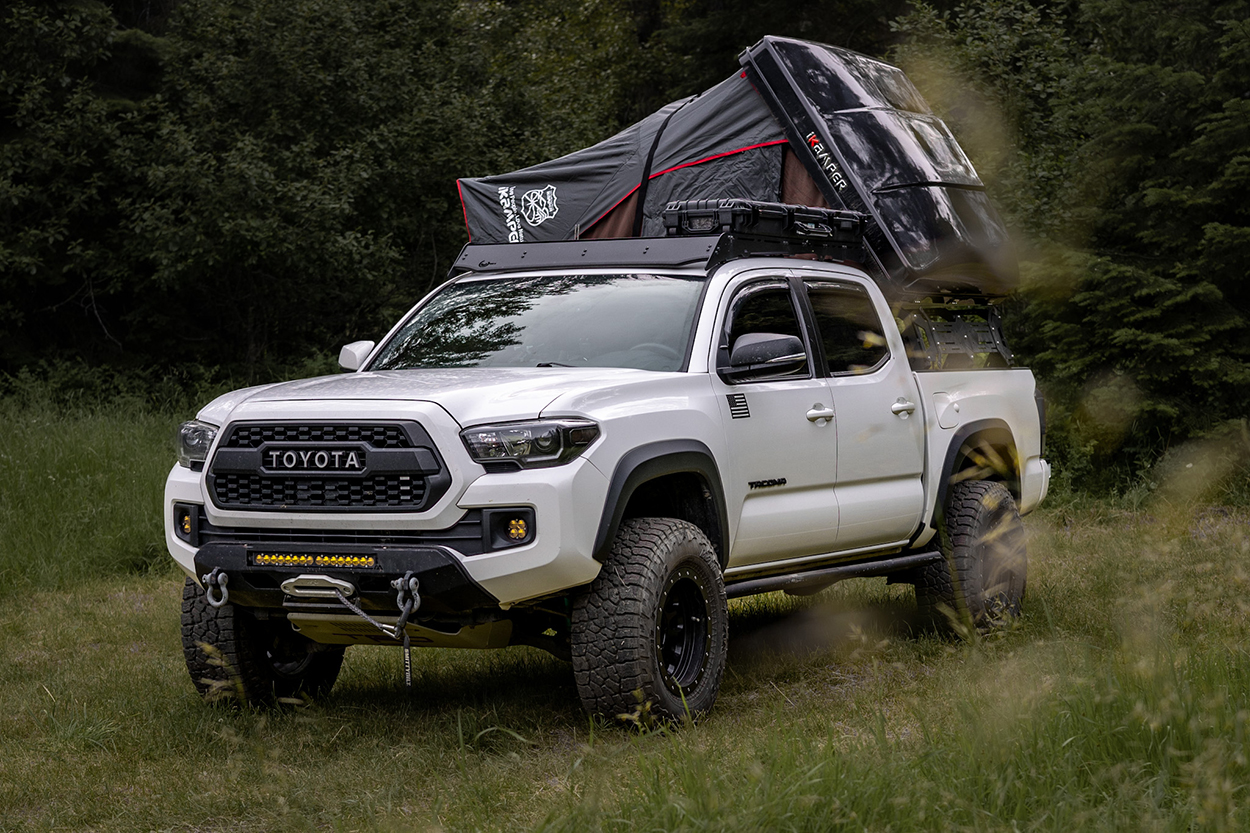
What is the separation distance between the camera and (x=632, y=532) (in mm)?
5223

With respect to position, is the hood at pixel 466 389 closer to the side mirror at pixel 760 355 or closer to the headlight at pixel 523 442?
the headlight at pixel 523 442

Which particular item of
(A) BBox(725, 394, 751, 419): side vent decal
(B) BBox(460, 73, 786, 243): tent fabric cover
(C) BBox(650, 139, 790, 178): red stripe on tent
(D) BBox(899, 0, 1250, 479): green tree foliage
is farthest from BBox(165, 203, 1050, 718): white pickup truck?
(D) BBox(899, 0, 1250, 479): green tree foliage

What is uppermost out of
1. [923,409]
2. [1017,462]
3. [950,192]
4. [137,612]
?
[950,192]

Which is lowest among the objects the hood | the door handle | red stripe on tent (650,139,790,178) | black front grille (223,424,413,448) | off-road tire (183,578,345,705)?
off-road tire (183,578,345,705)

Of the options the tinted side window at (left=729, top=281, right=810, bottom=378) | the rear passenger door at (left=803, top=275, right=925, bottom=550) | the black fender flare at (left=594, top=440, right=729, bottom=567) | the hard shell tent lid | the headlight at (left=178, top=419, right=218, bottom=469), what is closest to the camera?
the black fender flare at (left=594, top=440, right=729, bottom=567)

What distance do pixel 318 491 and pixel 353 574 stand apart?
33cm

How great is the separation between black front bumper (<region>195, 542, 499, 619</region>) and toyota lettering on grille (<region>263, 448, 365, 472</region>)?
28 cm

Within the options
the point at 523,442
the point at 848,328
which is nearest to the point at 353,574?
the point at 523,442

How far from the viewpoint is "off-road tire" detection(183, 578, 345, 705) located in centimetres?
571

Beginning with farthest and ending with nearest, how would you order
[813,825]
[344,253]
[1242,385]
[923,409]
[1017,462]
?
[344,253], [1242,385], [1017,462], [923,409], [813,825]

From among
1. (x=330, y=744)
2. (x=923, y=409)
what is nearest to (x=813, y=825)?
(x=330, y=744)

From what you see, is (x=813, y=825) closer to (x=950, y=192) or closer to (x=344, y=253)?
(x=950, y=192)

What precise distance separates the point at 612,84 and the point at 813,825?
2382cm

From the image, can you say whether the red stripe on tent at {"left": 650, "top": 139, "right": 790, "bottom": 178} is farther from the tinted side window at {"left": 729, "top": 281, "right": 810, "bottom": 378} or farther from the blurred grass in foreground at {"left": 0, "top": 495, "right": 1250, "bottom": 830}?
the blurred grass in foreground at {"left": 0, "top": 495, "right": 1250, "bottom": 830}
